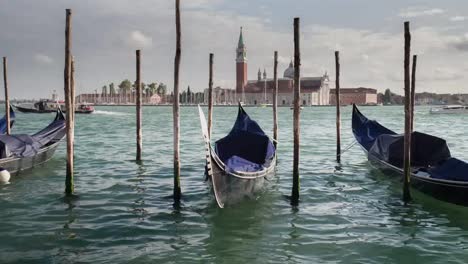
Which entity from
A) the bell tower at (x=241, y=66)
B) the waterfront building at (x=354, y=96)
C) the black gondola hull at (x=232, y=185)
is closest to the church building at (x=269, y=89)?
the bell tower at (x=241, y=66)

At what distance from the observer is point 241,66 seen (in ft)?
355

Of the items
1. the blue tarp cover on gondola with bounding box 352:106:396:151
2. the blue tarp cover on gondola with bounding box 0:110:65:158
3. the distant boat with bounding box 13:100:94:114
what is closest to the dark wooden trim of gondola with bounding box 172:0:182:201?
the blue tarp cover on gondola with bounding box 0:110:65:158

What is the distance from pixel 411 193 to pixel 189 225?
13.5 feet

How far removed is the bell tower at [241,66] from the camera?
10575cm

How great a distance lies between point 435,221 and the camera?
22.7 ft

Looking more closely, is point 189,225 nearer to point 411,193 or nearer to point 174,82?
point 174,82

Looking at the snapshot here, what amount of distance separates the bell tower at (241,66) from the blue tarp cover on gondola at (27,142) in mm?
94074

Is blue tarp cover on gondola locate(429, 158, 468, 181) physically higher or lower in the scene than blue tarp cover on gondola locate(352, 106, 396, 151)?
lower

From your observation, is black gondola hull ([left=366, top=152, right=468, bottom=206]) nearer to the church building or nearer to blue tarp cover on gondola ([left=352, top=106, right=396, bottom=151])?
blue tarp cover on gondola ([left=352, top=106, right=396, bottom=151])

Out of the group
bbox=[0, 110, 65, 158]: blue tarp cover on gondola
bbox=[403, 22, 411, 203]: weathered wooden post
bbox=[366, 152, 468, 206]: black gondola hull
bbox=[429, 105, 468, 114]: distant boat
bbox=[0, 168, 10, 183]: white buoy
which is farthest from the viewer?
bbox=[429, 105, 468, 114]: distant boat

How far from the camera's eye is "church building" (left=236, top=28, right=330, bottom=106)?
107 m

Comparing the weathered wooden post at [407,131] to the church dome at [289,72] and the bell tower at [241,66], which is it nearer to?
the bell tower at [241,66]

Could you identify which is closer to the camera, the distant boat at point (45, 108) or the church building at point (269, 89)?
the distant boat at point (45, 108)

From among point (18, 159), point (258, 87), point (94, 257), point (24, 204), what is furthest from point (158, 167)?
point (258, 87)
